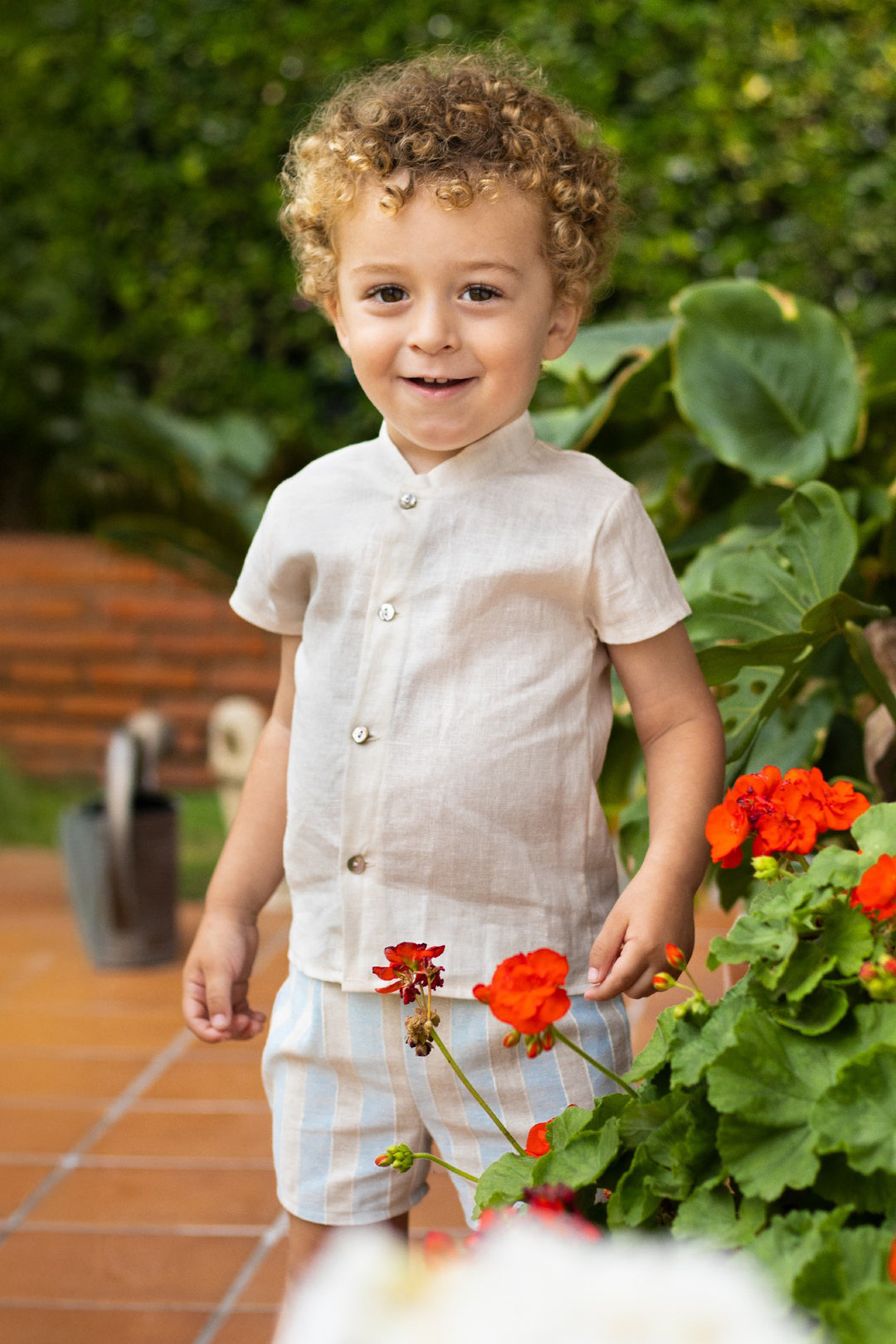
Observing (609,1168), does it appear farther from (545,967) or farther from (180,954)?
(180,954)

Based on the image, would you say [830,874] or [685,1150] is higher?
[830,874]

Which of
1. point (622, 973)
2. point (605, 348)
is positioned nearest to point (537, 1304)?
point (622, 973)

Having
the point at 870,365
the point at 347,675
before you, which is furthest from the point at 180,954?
the point at 347,675

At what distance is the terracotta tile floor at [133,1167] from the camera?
181 centimetres

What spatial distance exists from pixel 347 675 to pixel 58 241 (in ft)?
14.8

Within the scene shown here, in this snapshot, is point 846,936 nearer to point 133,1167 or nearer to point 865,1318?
point 865,1318

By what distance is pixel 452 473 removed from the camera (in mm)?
1178

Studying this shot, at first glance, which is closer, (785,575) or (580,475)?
(580,475)

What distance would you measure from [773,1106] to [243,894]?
25.9 inches

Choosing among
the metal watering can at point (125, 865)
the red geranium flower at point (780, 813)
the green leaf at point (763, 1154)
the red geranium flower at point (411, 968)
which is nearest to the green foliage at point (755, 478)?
the red geranium flower at point (780, 813)

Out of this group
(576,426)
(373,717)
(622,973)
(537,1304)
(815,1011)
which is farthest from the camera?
(576,426)

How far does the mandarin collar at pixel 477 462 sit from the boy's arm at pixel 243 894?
8.3 inches

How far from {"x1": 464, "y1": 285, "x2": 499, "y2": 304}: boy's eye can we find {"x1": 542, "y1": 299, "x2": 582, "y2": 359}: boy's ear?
0.27 feet

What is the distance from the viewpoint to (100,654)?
15.6 ft
